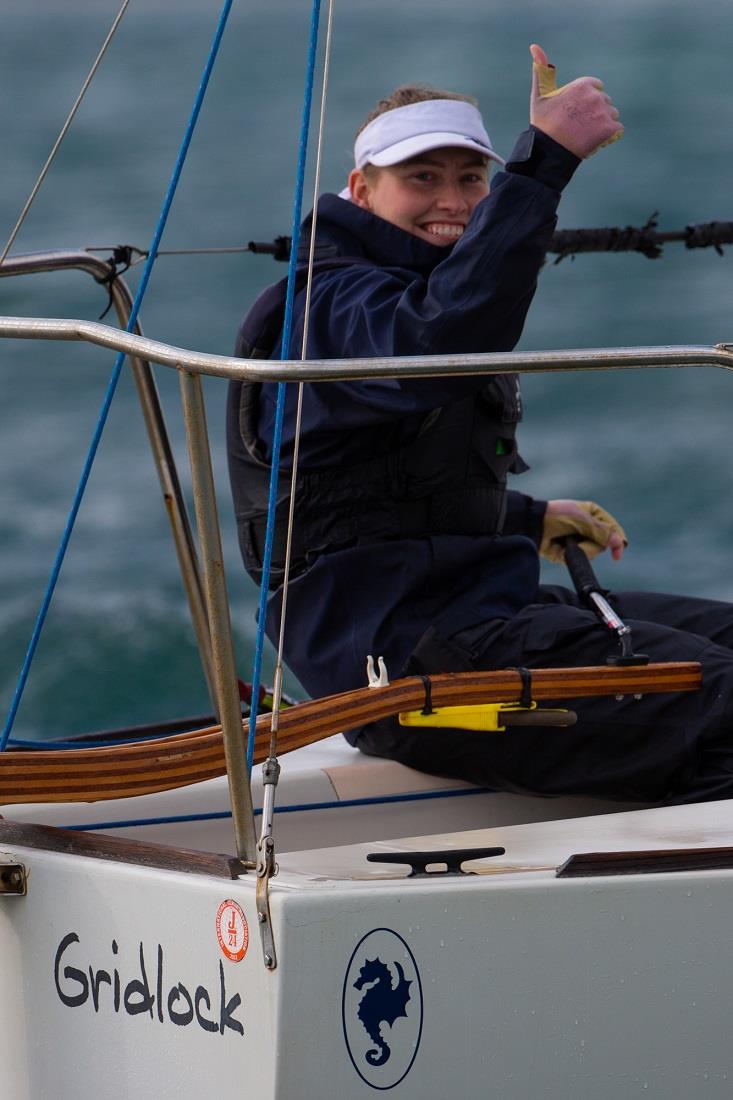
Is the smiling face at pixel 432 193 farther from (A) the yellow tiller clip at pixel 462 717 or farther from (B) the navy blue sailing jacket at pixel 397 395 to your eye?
(A) the yellow tiller clip at pixel 462 717

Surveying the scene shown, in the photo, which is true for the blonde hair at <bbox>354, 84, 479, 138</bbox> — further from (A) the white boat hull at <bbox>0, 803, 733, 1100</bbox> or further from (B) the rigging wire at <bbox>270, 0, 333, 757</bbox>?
(A) the white boat hull at <bbox>0, 803, 733, 1100</bbox>

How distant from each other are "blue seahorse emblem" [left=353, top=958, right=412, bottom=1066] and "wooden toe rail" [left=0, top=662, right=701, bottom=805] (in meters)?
0.53

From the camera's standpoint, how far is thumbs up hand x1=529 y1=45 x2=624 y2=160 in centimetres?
229

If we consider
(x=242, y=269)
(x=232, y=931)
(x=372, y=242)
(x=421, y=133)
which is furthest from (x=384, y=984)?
(x=242, y=269)

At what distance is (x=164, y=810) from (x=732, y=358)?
1.17 meters

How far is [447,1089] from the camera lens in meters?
1.67

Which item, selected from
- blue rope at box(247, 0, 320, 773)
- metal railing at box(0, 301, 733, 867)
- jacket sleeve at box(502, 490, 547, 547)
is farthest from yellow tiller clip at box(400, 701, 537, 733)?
jacket sleeve at box(502, 490, 547, 547)

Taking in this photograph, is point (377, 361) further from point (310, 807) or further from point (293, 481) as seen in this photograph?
point (310, 807)

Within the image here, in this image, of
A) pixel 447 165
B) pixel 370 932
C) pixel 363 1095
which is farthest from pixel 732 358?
pixel 447 165

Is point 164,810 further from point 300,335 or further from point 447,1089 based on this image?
point 447,1089

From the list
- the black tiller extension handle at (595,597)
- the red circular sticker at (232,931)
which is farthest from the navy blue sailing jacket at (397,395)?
the red circular sticker at (232,931)

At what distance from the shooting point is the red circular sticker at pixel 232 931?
165cm

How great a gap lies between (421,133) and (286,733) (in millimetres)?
1092

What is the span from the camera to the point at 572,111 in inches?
90.5
